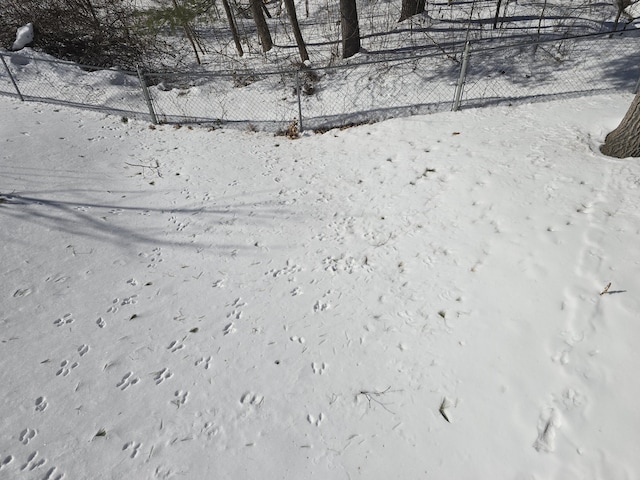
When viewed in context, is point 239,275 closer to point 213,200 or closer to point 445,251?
point 213,200

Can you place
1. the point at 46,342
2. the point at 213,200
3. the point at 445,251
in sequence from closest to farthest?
the point at 46,342
the point at 445,251
the point at 213,200

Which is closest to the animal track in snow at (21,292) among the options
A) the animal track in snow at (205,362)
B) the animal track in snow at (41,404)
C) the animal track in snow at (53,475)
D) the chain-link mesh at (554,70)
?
the animal track in snow at (41,404)

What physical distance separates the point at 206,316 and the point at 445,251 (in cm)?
290

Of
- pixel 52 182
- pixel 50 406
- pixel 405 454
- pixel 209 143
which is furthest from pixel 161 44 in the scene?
pixel 405 454

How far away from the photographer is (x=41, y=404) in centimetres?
307

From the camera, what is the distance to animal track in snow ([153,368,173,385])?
3260 millimetres

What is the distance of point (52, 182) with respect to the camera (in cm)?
580

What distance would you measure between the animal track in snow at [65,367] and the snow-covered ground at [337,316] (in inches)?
1.1

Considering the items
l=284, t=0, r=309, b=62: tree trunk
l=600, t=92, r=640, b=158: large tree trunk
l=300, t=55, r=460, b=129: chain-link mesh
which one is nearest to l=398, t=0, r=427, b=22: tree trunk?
l=300, t=55, r=460, b=129: chain-link mesh

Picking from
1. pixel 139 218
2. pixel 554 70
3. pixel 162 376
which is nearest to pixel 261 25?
pixel 554 70

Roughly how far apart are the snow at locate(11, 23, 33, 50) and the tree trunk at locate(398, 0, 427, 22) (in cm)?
1139

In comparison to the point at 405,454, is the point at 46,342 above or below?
above

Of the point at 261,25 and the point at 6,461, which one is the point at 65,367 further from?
the point at 261,25

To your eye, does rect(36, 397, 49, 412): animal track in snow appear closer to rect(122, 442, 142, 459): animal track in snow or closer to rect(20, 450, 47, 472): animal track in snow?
rect(20, 450, 47, 472): animal track in snow
